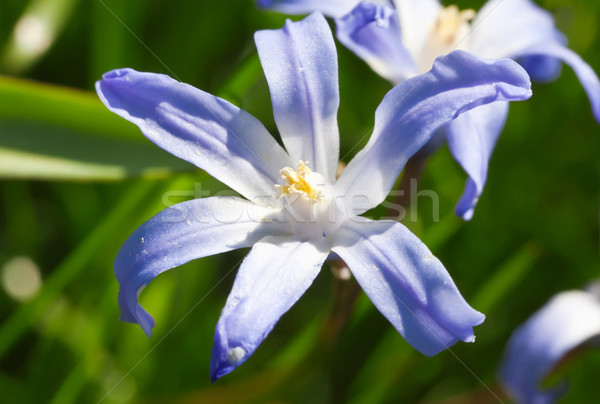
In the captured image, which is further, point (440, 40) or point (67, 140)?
point (440, 40)

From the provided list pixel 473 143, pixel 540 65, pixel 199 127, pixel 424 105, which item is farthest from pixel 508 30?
pixel 199 127

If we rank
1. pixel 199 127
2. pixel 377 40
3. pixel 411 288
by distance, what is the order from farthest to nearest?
pixel 377 40 → pixel 199 127 → pixel 411 288

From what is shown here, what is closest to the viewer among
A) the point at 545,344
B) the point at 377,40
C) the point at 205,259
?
the point at 377,40

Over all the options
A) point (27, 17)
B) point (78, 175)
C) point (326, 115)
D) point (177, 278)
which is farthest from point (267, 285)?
point (27, 17)

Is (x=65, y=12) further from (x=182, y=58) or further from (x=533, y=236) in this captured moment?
(x=533, y=236)

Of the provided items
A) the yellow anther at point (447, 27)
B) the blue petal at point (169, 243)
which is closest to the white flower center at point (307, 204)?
the blue petal at point (169, 243)

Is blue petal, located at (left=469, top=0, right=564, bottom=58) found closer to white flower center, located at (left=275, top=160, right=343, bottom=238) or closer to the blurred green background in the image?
the blurred green background

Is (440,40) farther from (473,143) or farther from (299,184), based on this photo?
(299,184)
